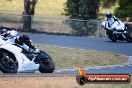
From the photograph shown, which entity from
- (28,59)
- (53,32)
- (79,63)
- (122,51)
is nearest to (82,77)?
(28,59)

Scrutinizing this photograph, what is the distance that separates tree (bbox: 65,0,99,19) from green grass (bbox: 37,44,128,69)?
19906mm

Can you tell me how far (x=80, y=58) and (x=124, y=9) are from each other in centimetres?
2024

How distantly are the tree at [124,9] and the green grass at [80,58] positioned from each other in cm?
1702

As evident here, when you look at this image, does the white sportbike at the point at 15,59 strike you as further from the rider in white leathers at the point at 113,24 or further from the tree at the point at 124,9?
the tree at the point at 124,9

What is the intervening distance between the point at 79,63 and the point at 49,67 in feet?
20.0

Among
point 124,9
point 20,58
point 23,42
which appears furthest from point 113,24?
point 20,58

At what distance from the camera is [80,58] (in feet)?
75.9

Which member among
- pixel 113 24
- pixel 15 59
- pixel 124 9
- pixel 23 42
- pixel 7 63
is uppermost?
pixel 23 42

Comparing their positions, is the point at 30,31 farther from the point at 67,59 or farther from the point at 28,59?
the point at 28,59

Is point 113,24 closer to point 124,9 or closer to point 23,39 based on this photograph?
point 124,9

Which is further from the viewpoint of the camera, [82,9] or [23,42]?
[82,9]

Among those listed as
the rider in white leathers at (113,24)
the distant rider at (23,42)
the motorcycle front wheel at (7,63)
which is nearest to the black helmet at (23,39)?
the distant rider at (23,42)

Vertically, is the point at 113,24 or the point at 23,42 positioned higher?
the point at 23,42

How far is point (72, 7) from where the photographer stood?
46969mm
